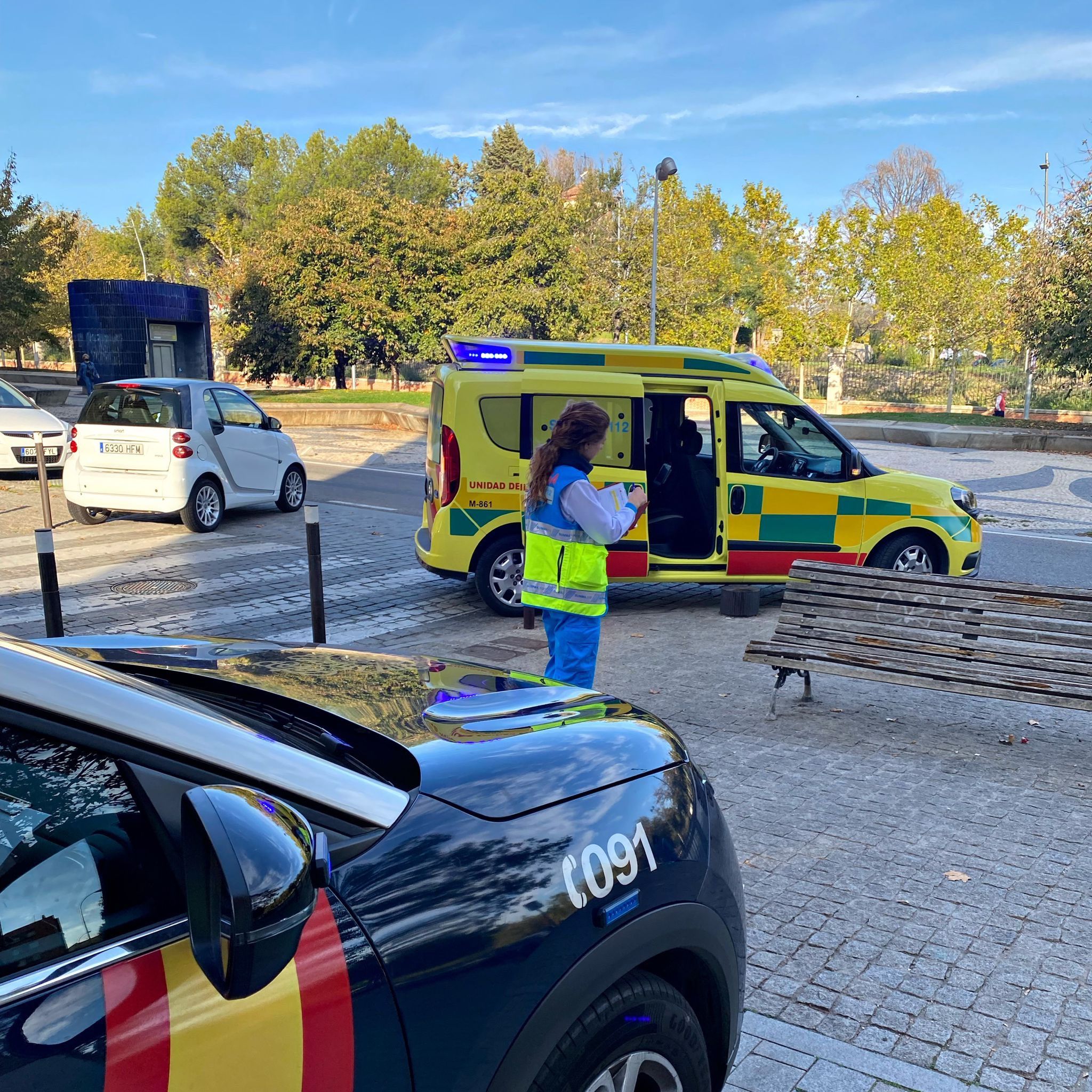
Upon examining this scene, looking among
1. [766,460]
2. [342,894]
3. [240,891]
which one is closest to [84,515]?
[766,460]

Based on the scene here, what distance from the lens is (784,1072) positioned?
308cm

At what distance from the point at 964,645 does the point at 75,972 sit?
5260mm

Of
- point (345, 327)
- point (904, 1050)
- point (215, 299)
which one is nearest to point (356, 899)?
point (904, 1050)

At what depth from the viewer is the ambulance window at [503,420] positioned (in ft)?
28.6

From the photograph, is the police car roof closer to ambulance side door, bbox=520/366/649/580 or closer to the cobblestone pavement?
ambulance side door, bbox=520/366/649/580

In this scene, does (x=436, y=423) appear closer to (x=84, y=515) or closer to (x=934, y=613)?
(x=934, y=613)

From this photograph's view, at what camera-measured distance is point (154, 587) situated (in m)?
9.69

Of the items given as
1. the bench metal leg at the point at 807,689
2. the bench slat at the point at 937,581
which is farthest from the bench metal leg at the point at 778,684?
the bench slat at the point at 937,581

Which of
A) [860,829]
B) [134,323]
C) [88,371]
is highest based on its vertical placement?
[134,323]

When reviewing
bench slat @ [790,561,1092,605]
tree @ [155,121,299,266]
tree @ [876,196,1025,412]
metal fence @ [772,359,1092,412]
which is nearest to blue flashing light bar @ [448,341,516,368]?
bench slat @ [790,561,1092,605]

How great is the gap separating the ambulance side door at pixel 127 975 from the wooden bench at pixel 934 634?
4.58 m

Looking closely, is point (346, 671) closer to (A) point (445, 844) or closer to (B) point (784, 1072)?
(A) point (445, 844)

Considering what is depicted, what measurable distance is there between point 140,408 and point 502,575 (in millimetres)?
5441

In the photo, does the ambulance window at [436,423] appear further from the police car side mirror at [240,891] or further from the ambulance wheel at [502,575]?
the police car side mirror at [240,891]
